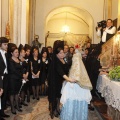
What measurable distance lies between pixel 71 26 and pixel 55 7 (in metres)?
4.16

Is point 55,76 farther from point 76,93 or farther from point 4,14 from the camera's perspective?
point 4,14

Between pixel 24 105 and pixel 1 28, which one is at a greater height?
pixel 1 28

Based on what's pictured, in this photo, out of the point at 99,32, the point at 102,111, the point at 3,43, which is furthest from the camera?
the point at 99,32

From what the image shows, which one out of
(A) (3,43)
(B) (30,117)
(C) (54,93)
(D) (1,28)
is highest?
(D) (1,28)

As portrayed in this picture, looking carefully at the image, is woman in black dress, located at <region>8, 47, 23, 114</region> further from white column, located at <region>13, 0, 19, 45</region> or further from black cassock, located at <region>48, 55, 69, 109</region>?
white column, located at <region>13, 0, 19, 45</region>

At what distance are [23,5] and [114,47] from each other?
4.27 m

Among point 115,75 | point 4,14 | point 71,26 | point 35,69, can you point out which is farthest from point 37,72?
point 71,26

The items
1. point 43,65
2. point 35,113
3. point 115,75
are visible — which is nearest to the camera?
point 115,75

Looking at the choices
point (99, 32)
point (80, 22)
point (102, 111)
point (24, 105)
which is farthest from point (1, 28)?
point (80, 22)

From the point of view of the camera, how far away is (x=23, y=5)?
10.0 metres

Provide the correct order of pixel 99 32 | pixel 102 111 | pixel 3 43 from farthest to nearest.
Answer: pixel 99 32 < pixel 102 111 < pixel 3 43

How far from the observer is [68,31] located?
18.8m

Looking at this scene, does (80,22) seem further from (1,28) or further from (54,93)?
(54,93)

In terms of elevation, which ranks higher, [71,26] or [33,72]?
[71,26]
